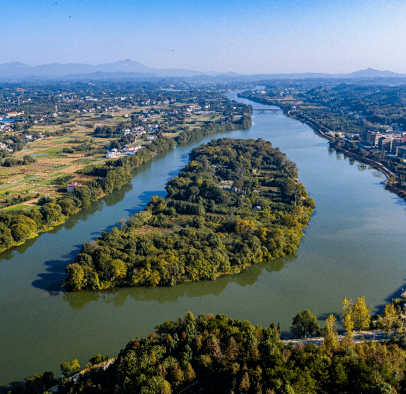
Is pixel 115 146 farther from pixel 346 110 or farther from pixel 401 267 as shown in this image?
pixel 346 110

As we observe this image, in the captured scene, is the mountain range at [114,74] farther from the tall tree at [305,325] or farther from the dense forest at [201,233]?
the tall tree at [305,325]

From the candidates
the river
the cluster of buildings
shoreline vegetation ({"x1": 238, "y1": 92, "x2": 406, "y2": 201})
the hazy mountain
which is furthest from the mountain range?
the river

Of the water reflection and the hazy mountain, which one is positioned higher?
the hazy mountain

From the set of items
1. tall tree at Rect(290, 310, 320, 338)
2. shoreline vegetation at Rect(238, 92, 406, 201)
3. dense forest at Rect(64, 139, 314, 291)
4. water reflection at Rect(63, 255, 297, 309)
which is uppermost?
shoreline vegetation at Rect(238, 92, 406, 201)

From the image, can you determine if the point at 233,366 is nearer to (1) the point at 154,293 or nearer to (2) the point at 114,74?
(1) the point at 154,293

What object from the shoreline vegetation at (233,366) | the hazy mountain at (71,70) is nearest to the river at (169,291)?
the shoreline vegetation at (233,366)

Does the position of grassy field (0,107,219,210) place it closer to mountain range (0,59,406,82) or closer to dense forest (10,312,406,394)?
dense forest (10,312,406,394)
